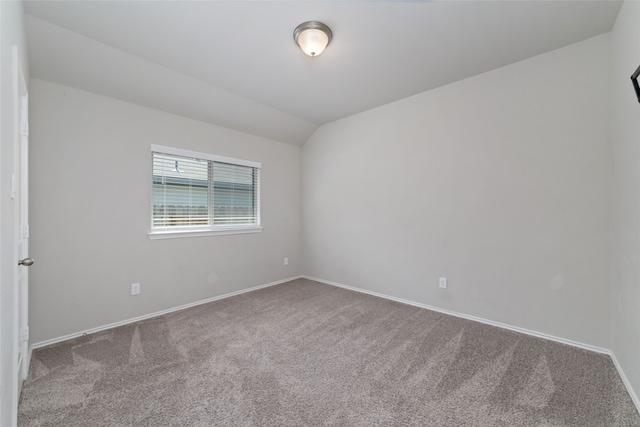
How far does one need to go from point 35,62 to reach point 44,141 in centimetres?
63

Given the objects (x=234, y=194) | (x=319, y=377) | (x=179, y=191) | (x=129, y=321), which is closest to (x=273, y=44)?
(x=179, y=191)

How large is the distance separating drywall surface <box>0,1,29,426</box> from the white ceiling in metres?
0.71

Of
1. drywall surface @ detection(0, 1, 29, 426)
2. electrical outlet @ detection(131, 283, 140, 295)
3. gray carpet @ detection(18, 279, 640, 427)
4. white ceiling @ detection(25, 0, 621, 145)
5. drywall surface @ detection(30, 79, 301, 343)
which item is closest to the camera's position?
drywall surface @ detection(0, 1, 29, 426)

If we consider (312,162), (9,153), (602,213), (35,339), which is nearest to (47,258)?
(35,339)

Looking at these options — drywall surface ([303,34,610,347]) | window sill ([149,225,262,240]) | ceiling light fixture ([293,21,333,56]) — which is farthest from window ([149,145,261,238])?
ceiling light fixture ([293,21,333,56])

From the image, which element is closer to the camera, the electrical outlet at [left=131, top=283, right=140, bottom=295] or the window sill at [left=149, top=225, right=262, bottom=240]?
the electrical outlet at [left=131, top=283, right=140, bottom=295]

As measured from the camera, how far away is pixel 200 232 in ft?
11.1

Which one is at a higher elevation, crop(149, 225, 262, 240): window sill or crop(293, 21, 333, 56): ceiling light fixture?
crop(293, 21, 333, 56): ceiling light fixture

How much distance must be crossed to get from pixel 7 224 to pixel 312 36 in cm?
218

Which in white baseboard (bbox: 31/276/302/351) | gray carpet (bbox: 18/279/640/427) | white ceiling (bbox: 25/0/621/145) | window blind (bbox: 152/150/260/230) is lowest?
gray carpet (bbox: 18/279/640/427)

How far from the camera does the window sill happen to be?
3.00 meters

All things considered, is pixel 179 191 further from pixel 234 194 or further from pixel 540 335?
pixel 540 335

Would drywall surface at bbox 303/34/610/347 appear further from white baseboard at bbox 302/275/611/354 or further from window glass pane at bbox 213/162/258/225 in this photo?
window glass pane at bbox 213/162/258/225

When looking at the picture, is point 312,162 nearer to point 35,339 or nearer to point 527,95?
point 527,95
